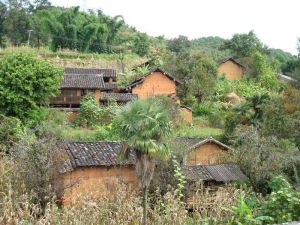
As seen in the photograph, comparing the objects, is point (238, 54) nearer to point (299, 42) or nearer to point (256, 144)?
point (299, 42)

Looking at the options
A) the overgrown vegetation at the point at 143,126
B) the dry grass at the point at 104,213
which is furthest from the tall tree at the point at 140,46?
the dry grass at the point at 104,213

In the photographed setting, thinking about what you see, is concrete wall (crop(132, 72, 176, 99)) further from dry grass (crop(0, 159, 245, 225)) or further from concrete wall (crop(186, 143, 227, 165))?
dry grass (crop(0, 159, 245, 225))

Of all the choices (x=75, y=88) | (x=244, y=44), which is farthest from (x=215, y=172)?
(x=244, y=44)

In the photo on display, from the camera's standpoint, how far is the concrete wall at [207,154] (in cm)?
→ 2081

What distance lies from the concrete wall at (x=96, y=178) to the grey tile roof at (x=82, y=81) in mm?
11272

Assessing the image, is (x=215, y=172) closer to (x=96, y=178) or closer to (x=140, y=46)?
(x=96, y=178)

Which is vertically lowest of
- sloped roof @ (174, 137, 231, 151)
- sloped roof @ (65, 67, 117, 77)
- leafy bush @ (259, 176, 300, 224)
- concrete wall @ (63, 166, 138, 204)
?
concrete wall @ (63, 166, 138, 204)

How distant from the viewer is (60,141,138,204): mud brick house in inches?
682

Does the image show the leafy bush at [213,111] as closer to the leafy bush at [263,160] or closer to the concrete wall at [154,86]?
the concrete wall at [154,86]

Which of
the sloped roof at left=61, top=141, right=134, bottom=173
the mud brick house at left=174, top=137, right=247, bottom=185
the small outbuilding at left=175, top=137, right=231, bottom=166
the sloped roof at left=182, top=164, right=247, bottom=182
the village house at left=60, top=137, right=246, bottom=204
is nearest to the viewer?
the village house at left=60, top=137, right=246, bottom=204

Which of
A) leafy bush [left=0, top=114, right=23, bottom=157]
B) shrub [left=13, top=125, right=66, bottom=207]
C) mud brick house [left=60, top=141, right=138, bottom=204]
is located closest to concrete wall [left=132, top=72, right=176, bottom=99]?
leafy bush [left=0, top=114, right=23, bottom=157]

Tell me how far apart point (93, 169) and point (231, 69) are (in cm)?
2452

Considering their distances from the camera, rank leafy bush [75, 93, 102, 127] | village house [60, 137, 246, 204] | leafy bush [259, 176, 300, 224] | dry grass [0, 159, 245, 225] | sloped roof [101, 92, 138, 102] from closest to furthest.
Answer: leafy bush [259, 176, 300, 224] < dry grass [0, 159, 245, 225] < village house [60, 137, 246, 204] < leafy bush [75, 93, 102, 127] < sloped roof [101, 92, 138, 102]

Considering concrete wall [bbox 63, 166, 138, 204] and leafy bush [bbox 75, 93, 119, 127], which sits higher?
leafy bush [bbox 75, 93, 119, 127]
